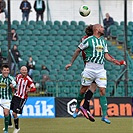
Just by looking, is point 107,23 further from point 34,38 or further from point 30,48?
point 30,48

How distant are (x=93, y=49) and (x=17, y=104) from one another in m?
3.53

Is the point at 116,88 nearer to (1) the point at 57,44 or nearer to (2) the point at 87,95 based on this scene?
(1) the point at 57,44

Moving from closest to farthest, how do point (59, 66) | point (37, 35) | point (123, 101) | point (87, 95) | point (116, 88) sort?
1. point (87, 95)
2. point (123, 101)
3. point (116, 88)
4. point (59, 66)
5. point (37, 35)

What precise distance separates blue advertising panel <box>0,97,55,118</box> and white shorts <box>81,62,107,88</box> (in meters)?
8.88

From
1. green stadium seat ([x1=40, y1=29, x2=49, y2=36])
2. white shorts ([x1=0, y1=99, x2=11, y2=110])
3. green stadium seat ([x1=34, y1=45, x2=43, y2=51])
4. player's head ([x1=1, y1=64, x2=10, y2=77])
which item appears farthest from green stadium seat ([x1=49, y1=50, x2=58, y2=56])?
player's head ([x1=1, y1=64, x2=10, y2=77])

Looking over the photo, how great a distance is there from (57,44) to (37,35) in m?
1.07

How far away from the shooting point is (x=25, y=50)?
28.8 m

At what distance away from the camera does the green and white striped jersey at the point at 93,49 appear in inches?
571

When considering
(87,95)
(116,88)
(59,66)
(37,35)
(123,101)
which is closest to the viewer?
(87,95)

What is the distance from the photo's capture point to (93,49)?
1449 cm

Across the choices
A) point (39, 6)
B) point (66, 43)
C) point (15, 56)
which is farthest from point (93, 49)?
point (39, 6)

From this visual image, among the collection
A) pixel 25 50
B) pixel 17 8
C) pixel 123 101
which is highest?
pixel 17 8

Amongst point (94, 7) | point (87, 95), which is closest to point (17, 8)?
point (94, 7)

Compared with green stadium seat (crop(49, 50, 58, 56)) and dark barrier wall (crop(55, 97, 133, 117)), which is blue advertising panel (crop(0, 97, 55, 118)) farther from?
green stadium seat (crop(49, 50, 58, 56))
